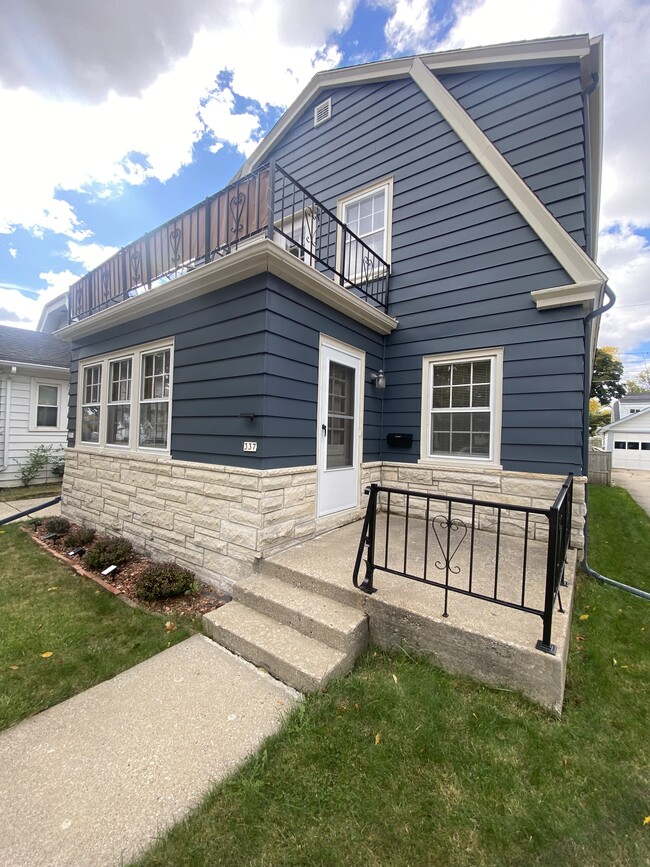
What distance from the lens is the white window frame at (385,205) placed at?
5363 millimetres

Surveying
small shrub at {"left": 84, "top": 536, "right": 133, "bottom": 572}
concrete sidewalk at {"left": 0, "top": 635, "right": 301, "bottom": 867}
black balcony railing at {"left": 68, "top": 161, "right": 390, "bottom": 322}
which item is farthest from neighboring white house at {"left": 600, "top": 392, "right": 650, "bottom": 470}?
concrete sidewalk at {"left": 0, "top": 635, "right": 301, "bottom": 867}

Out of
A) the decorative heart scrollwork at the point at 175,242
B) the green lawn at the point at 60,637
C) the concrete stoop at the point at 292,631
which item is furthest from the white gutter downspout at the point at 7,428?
the concrete stoop at the point at 292,631

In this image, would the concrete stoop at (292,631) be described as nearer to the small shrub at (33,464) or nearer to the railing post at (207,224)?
the railing post at (207,224)

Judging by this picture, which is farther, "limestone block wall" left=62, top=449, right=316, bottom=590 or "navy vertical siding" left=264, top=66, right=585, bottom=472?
"navy vertical siding" left=264, top=66, right=585, bottom=472

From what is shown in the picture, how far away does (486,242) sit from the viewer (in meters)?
4.55

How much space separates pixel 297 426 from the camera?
3.75m

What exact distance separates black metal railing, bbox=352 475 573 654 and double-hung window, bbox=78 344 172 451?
10.1 ft

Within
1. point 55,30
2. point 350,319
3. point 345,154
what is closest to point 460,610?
point 350,319

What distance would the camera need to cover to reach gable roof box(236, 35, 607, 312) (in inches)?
155

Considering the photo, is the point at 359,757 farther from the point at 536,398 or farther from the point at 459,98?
the point at 459,98

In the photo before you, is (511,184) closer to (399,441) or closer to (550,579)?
(399,441)

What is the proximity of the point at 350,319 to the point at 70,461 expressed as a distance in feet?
17.7

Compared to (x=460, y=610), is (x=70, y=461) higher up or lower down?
higher up

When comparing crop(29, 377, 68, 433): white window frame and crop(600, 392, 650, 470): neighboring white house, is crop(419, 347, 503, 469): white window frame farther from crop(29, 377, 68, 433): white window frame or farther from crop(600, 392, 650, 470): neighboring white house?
crop(600, 392, 650, 470): neighboring white house
